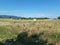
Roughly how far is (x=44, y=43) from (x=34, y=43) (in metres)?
0.99

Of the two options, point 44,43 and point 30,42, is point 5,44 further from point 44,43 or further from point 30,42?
point 44,43

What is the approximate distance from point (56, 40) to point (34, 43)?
73.9 inches

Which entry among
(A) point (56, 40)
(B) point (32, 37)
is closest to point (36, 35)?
(B) point (32, 37)

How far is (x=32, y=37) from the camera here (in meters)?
22.3

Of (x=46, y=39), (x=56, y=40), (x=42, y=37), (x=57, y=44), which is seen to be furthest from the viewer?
(x=42, y=37)

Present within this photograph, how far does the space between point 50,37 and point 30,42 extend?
184 cm

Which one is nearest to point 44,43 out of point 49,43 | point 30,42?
point 49,43

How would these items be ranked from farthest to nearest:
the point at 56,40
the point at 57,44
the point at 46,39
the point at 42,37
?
the point at 42,37 → the point at 46,39 → the point at 56,40 → the point at 57,44

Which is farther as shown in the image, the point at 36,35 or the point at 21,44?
the point at 36,35

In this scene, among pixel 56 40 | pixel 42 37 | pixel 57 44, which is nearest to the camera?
pixel 57 44

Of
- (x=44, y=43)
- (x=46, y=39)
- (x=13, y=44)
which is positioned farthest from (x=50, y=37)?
(x=13, y=44)

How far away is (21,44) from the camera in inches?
786

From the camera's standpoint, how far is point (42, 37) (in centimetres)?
2155

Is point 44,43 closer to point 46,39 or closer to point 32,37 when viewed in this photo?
point 46,39
